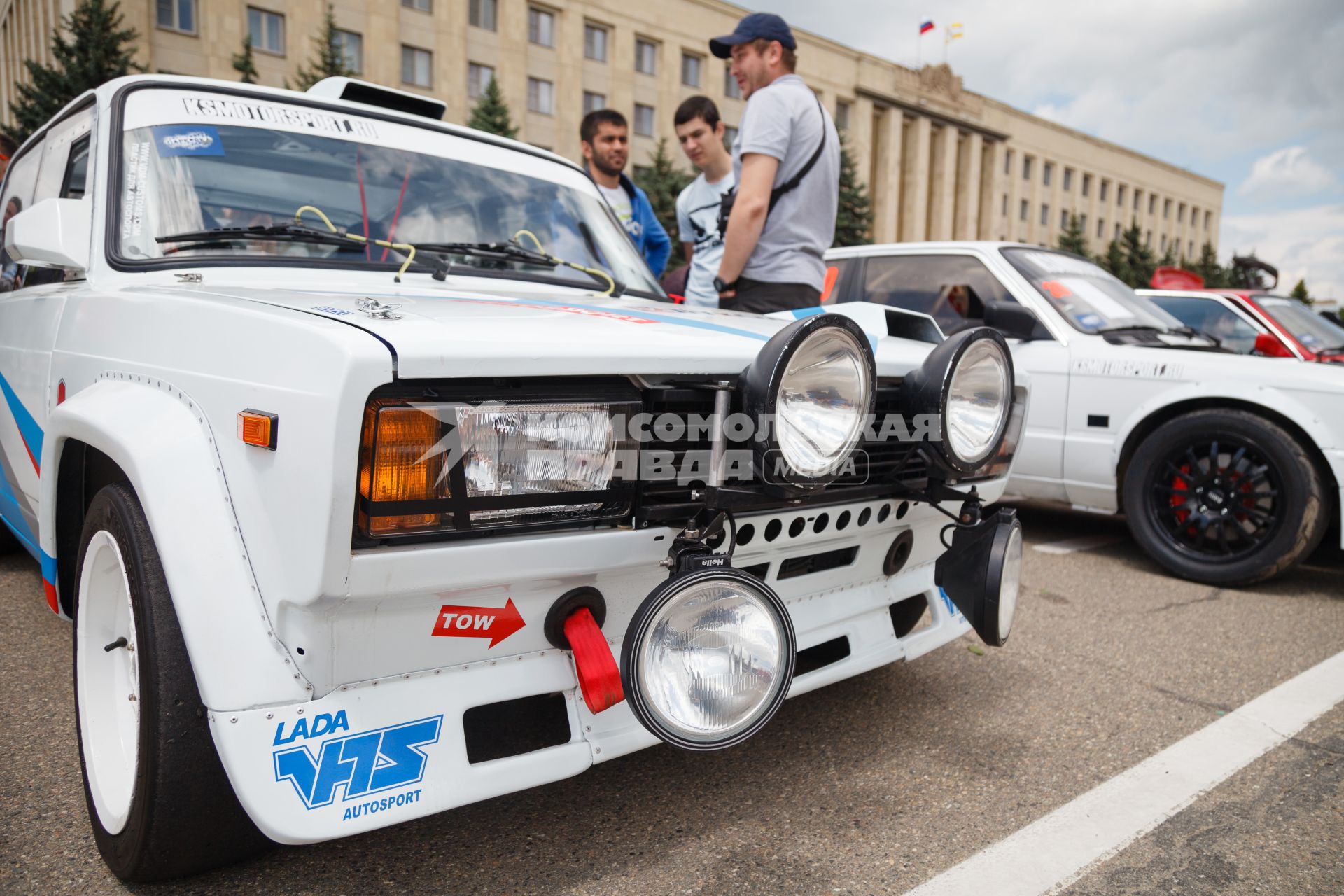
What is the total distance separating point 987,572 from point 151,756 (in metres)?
1.70

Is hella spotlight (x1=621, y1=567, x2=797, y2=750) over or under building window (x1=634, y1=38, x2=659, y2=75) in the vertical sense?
under

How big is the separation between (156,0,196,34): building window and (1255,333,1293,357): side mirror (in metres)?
30.4

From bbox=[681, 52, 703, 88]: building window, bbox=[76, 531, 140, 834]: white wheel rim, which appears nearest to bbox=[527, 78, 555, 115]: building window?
bbox=[681, 52, 703, 88]: building window

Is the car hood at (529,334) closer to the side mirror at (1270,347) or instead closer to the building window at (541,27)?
the side mirror at (1270,347)

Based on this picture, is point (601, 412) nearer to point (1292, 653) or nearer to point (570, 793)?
point (570, 793)

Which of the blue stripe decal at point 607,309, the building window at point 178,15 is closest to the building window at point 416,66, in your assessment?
the building window at point 178,15

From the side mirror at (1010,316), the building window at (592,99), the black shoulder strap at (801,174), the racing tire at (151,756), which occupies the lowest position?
the racing tire at (151,756)

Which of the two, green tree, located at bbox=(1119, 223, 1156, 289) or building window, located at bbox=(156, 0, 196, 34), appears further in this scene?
green tree, located at bbox=(1119, 223, 1156, 289)

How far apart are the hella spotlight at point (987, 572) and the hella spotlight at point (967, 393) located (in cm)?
21

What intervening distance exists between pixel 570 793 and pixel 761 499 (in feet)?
3.02

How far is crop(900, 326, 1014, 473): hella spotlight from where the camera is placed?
72.7 inches

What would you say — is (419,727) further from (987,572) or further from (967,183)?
(967,183)

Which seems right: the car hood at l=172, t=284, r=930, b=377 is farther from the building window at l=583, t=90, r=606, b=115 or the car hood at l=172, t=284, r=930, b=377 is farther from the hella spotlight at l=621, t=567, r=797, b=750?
the building window at l=583, t=90, r=606, b=115

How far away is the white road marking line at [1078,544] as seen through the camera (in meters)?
4.82
